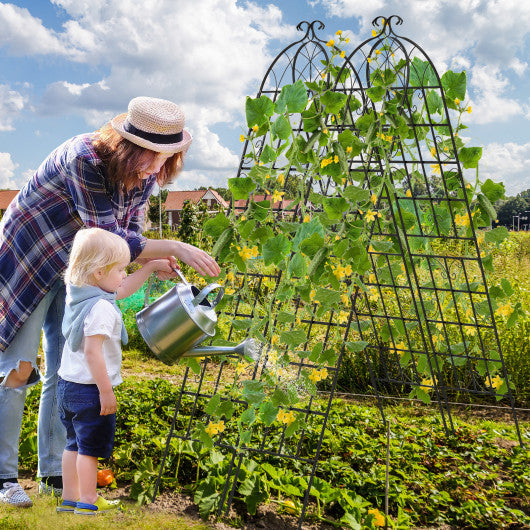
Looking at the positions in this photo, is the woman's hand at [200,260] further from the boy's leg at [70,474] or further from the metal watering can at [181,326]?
the boy's leg at [70,474]

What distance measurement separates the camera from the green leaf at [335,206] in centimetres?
183

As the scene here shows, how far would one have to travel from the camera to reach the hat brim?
193cm

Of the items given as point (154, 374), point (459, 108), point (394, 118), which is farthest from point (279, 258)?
point (154, 374)

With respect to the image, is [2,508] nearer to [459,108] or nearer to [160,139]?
[160,139]

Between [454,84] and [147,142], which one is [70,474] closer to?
[147,142]

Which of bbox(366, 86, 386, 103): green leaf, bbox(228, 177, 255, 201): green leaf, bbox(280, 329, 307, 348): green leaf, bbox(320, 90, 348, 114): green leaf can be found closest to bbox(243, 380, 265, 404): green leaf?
bbox(280, 329, 307, 348): green leaf

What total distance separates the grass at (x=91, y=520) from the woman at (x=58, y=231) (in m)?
0.10

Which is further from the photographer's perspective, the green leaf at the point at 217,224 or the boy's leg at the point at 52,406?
the boy's leg at the point at 52,406

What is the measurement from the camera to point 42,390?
2.27 meters

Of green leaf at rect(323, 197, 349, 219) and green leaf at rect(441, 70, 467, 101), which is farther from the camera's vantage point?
green leaf at rect(441, 70, 467, 101)

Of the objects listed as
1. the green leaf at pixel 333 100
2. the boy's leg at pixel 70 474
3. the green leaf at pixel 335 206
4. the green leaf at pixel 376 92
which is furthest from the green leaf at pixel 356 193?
the boy's leg at pixel 70 474

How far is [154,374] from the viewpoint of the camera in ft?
14.1

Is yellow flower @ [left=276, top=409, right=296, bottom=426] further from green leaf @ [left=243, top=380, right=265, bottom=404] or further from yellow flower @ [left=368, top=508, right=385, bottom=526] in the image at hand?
yellow flower @ [left=368, top=508, right=385, bottom=526]

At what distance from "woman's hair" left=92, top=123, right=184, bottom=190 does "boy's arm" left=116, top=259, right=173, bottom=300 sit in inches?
11.3
